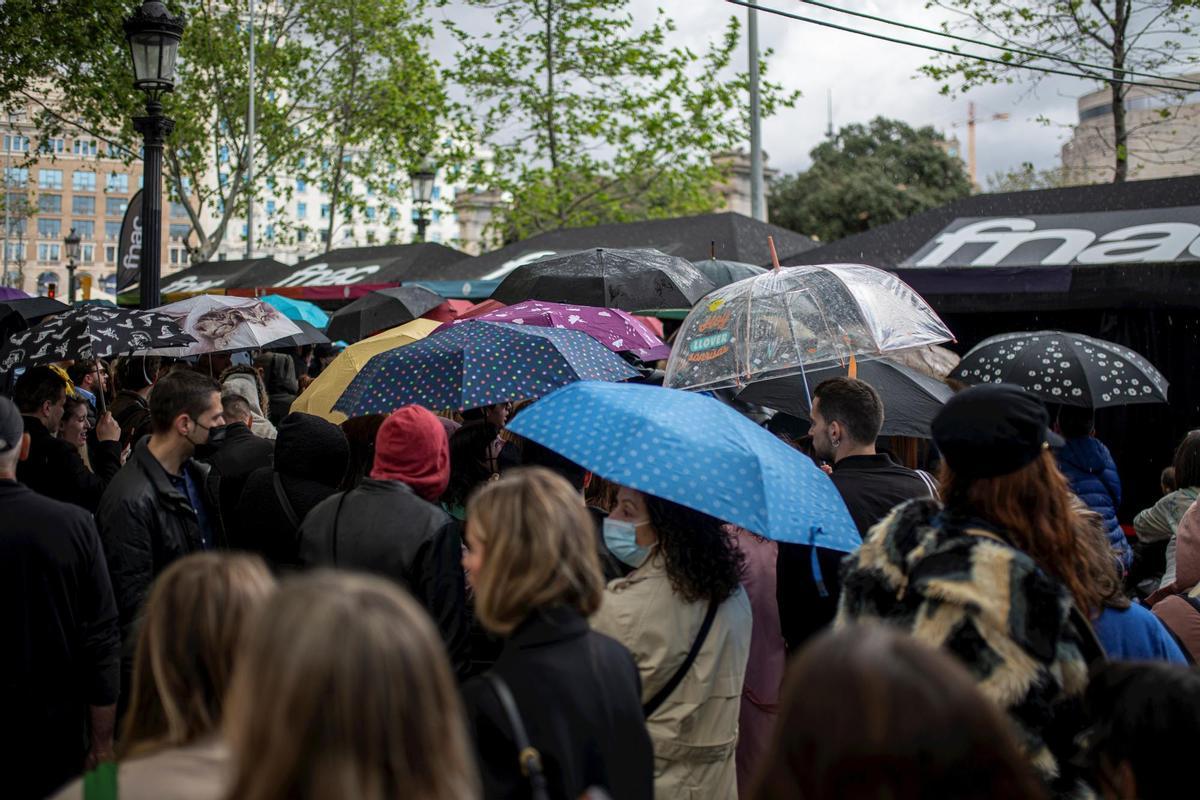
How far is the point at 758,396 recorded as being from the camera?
7703 mm

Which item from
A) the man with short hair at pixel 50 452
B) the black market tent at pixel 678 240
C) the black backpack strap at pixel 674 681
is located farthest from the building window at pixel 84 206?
the black backpack strap at pixel 674 681

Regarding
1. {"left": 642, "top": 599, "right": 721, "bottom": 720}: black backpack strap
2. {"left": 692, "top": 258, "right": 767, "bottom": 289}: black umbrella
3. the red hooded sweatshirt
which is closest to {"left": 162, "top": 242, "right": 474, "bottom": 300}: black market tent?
{"left": 692, "top": 258, "right": 767, "bottom": 289}: black umbrella

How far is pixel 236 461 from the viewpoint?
634cm

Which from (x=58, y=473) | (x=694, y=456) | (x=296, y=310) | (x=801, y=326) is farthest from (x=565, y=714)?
(x=296, y=310)

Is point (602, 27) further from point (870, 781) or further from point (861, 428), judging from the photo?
point (870, 781)

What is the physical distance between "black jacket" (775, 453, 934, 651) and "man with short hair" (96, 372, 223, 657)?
8.62ft

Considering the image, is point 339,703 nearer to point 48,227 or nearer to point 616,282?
point 616,282

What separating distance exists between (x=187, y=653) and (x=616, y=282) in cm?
670

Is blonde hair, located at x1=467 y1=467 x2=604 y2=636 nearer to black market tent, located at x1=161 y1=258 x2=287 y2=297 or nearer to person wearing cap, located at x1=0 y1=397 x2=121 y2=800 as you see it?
person wearing cap, located at x1=0 y1=397 x2=121 y2=800

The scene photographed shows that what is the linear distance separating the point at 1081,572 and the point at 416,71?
95.7 ft

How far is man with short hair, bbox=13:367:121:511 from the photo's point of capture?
Result: 631 centimetres

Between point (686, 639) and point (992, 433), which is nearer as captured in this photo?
point (992, 433)

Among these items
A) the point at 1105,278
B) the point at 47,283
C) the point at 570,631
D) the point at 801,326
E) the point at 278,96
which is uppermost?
the point at 278,96

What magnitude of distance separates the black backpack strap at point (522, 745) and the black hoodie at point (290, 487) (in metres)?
2.94
